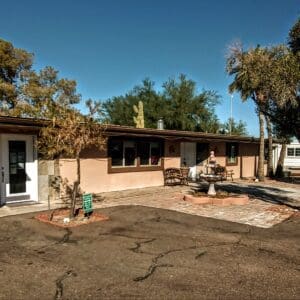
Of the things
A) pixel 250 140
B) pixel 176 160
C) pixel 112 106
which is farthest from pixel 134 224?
pixel 112 106

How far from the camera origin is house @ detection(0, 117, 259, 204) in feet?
38.7

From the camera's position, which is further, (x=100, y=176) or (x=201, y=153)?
(x=201, y=153)

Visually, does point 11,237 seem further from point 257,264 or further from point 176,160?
point 176,160

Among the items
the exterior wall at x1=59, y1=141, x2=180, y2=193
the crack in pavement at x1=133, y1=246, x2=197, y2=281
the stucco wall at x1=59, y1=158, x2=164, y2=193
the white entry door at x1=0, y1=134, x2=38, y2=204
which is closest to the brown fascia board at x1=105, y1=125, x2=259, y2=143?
the exterior wall at x1=59, y1=141, x2=180, y2=193

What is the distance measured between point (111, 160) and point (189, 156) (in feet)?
20.0

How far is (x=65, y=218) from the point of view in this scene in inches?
372

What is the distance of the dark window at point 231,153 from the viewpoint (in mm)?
22291

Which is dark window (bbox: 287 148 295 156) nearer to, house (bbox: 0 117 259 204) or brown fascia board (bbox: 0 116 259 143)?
brown fascia board (bbox: 0 116 259 143)

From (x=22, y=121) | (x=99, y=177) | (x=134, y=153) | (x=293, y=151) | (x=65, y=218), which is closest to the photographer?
(x=65, y=218)

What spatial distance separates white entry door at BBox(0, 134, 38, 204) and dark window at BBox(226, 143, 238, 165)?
13126 millimetres

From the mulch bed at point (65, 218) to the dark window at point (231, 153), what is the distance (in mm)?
13439

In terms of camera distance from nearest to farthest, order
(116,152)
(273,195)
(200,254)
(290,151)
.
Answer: (200,254), (116,152), (273,195), (290,151)

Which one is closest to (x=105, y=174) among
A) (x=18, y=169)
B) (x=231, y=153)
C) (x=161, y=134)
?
(x=161, y=134)

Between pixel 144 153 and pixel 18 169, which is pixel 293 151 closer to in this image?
pixel 144 153
